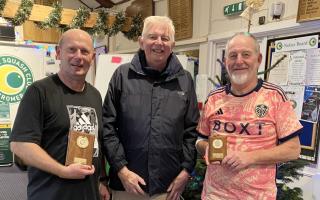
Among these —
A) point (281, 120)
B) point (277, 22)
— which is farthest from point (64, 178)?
point (277, 22)

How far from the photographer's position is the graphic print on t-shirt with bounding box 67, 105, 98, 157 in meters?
1.44

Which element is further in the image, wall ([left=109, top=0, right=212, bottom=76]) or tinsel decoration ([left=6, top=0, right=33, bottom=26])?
wall ([left=109, top=0, right=212, bottom=76])

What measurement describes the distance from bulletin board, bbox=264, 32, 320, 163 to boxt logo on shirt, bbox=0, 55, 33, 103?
3.79 m

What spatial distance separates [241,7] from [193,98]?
2196 mm

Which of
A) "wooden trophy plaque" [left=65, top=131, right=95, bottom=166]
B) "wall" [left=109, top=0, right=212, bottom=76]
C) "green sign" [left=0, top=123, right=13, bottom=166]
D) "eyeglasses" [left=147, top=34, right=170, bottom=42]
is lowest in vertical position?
"green sign" [left=0, top=123, right=13, bottom=166]

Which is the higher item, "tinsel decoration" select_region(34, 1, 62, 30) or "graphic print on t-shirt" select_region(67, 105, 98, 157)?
"tinsel decoration" select_region(34, 1, 62, 30)

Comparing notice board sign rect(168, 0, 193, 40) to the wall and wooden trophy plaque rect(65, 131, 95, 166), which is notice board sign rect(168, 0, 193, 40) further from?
wooden trophy plaque rect(65, 131, 95, 166)

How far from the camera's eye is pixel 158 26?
1.64m

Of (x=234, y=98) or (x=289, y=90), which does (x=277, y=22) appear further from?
(x=234, y=98)

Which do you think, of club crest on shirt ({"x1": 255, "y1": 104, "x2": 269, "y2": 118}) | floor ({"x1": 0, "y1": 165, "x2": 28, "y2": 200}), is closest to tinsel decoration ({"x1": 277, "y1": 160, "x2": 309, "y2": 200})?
club crest on shirt ({"x1": 255, "y1": 104, "x2": 269, "y2": 118})

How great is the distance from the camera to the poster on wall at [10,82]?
4852mm

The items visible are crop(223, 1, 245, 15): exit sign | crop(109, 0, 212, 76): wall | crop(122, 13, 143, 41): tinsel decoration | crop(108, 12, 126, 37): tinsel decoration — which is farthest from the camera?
crop(122, 13, 143, 41): tinsel decoration

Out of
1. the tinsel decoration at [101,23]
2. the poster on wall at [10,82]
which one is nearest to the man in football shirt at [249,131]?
the tinsel decoration at [101,23]

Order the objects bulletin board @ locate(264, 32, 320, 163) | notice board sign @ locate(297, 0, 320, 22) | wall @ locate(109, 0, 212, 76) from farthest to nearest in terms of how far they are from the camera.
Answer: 1. wall @ locate(109, 0, 212, 76)
2. bulletin board @ locate(264, 32, 320, 163)
3. notice board sign @ locate(297, 0, 320, 22)
